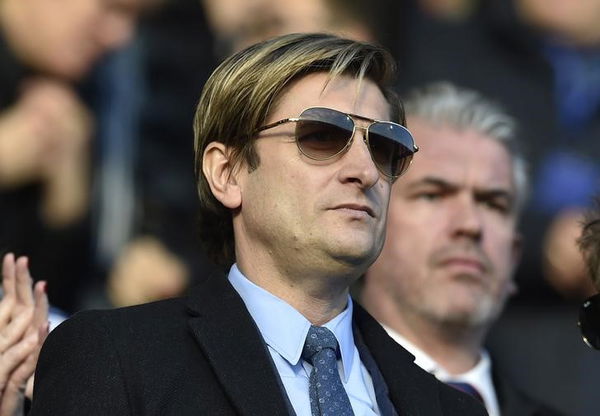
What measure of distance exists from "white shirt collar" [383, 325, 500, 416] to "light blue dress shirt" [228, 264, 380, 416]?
1272 millimetres

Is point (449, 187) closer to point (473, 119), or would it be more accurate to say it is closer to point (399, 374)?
point (473, 119)

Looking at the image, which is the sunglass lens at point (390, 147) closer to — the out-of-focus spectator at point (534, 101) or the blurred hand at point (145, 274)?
the blurred hand at point (145, 274)

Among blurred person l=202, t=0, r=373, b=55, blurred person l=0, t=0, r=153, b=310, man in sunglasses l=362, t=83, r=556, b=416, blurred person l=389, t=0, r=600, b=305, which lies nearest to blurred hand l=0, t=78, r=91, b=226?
blurred person l=0, t=0, r=153, b=310

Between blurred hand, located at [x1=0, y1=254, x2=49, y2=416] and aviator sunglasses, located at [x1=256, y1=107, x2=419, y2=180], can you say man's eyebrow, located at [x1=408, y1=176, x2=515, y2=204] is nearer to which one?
aviator sunglasses, located at [x1=256, y1=107, x2=419, y2=180]

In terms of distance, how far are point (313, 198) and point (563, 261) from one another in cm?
319

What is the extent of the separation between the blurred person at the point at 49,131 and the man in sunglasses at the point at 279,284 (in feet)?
6.34

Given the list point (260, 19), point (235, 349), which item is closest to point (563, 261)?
point (260, 19)

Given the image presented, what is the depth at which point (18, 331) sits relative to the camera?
10.3 feet

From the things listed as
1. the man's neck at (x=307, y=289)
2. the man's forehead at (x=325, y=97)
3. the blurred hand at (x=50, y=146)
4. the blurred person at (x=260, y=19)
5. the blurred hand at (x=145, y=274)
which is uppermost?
the man's forehead at (x=325, y=97)

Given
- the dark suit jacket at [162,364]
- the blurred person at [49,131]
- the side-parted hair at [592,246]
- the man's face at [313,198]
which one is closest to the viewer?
the dark suit jacket at [162,364]

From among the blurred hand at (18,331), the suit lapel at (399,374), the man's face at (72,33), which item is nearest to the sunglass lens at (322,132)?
the suit lapel at (399,374)

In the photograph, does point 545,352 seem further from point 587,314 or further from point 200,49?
point 587,314

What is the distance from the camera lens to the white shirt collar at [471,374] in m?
4.35

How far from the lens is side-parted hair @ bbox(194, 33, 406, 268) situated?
3094mm
